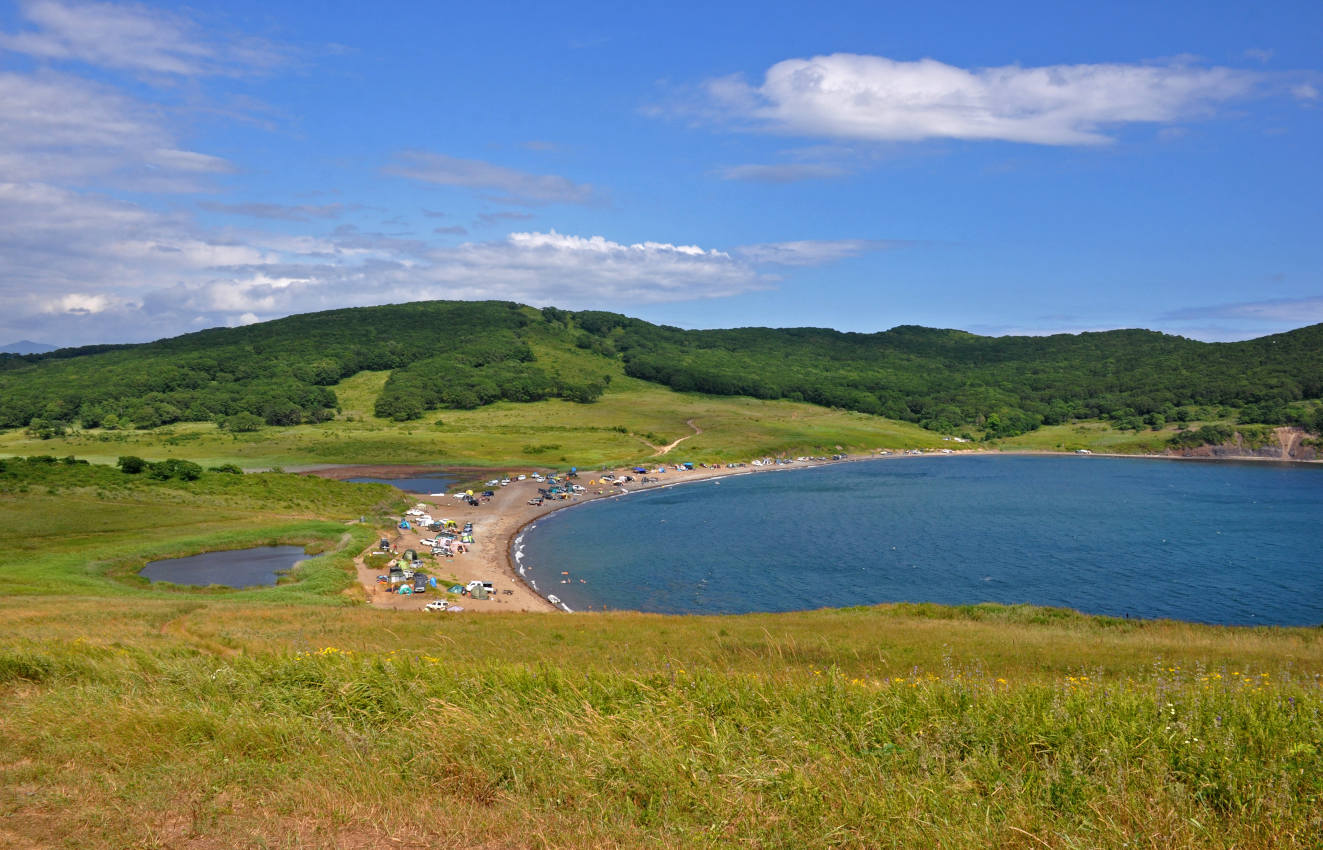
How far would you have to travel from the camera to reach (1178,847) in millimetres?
4625

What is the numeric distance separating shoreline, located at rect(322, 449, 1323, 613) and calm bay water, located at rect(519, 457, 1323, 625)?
2665 millimetres

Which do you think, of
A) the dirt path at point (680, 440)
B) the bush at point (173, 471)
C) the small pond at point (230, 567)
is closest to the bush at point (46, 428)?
the bush at point (173, 471)

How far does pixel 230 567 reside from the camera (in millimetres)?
55500

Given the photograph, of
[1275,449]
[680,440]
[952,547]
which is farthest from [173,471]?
[1275,449]

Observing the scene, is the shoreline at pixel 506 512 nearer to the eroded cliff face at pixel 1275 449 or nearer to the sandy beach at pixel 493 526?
the sandy beach at pixel 493 526

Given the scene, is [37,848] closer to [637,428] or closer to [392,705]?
[392,705]

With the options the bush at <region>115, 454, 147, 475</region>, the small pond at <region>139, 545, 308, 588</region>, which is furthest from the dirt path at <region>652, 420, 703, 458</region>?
the small pond at <region>139, 545, 308, 588</region>

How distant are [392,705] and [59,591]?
44328mm

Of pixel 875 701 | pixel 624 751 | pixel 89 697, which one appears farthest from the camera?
pixel 89 697

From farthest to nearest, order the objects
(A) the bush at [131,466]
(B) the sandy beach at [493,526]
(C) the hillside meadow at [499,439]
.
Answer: (C) the hillside meadow at [499,439], (A) the bush at [131,466], (B) the sandy beach at [493,526]

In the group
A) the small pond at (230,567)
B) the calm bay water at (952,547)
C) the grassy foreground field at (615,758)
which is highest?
the grassy foreground field at (615,758)

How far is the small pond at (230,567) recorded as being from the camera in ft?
168

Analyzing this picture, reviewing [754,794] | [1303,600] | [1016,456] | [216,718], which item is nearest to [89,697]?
[216,718]

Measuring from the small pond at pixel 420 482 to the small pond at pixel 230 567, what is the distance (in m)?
46.8
